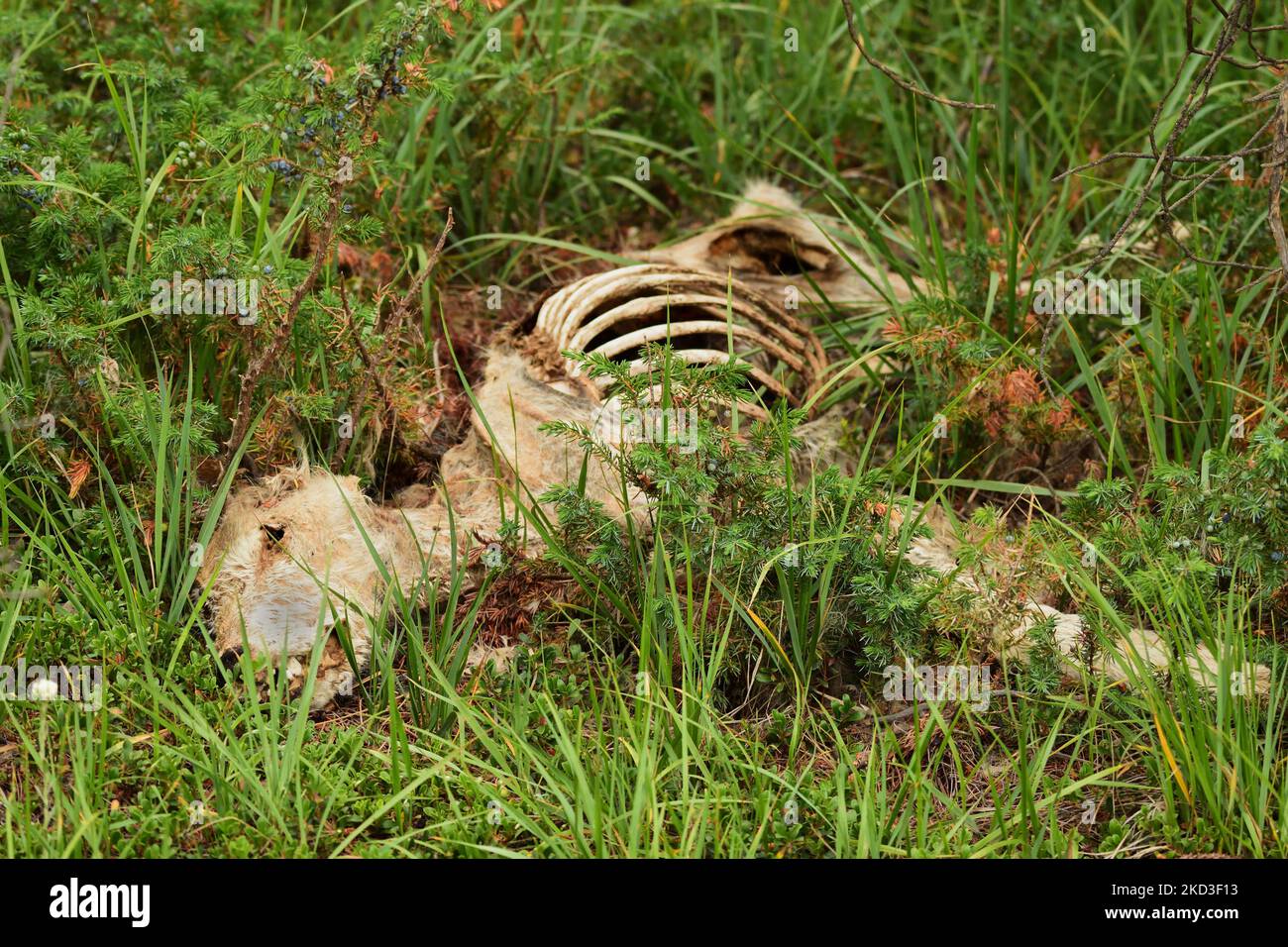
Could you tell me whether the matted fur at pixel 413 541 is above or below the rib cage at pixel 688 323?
below

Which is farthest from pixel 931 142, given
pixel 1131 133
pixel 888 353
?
pixel 888 353

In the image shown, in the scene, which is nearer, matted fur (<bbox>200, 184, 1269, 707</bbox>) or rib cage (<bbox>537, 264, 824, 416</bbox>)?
matted fur (<bbox>200, 184, 1269, 707</bbox>)

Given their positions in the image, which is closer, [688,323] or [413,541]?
[413,541]

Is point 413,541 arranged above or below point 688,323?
below

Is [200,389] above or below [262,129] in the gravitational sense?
below

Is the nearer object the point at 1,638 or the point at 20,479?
the point at 1,638

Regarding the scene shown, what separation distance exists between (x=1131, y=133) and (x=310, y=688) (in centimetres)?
349

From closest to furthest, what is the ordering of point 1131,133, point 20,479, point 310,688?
point 310,688 → point 20,479 → point 1131,133

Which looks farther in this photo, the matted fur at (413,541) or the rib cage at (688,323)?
the rib cage at (688,323)

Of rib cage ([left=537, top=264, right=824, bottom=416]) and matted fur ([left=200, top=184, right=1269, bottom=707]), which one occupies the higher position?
rib cage ([left=537, top=264, right=824, bottom=416])

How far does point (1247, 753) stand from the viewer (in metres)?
2.59

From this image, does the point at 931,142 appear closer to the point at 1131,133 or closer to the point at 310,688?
the point at 1131,133

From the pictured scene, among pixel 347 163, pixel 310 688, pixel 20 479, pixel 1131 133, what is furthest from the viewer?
pixel 1131 133
